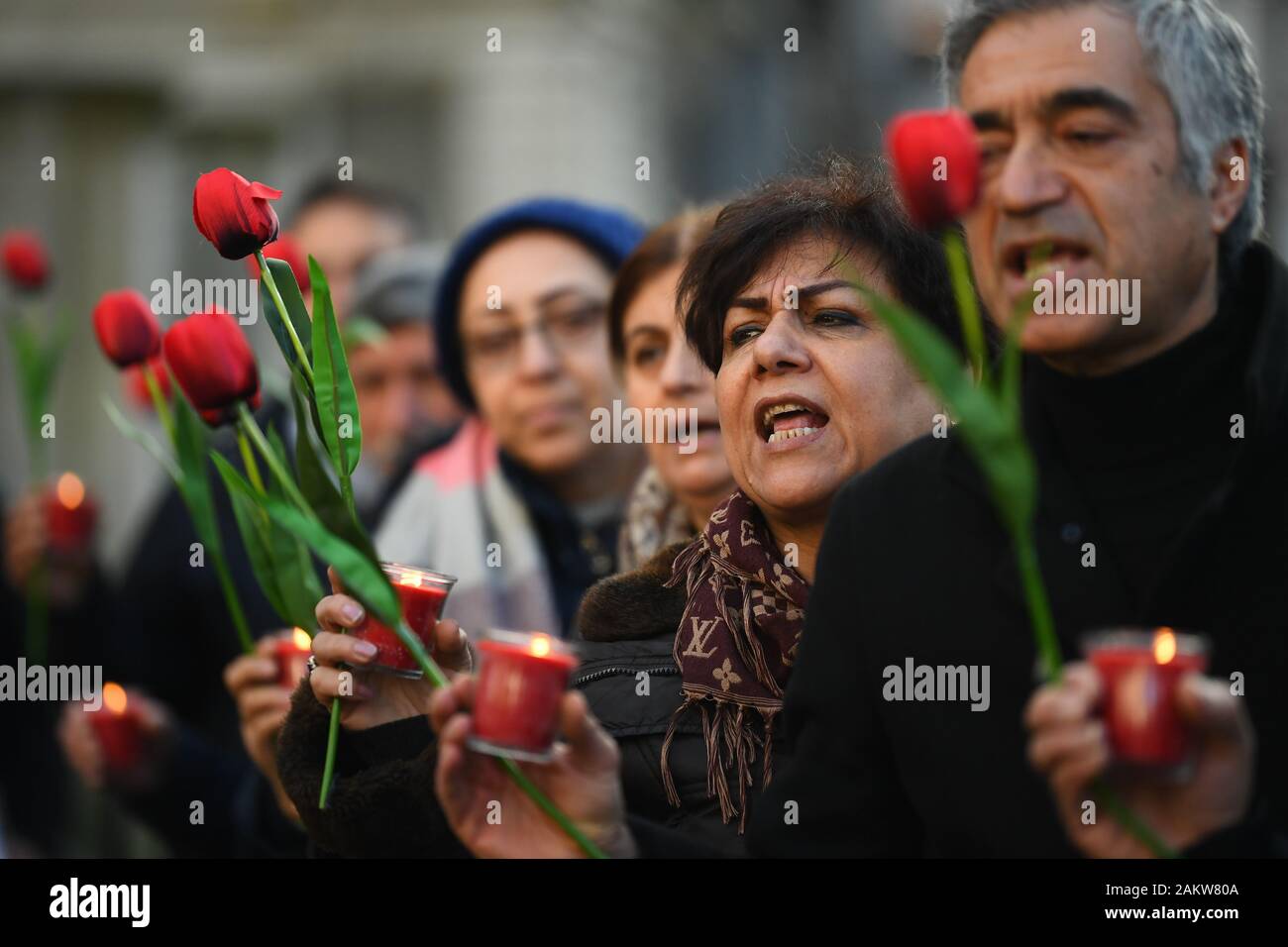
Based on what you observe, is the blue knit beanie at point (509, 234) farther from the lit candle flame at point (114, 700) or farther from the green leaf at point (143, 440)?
the green leaf at point (143, 440)

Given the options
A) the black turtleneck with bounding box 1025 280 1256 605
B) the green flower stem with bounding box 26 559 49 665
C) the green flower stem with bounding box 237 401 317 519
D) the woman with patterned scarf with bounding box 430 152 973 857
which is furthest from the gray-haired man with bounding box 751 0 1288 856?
the green flower stem with bounding box 26 559 49 665

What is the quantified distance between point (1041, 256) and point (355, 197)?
3905 mm

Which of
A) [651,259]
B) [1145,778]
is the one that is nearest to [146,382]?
[651,259]

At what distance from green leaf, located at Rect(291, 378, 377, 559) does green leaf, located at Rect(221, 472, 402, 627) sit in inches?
1.3

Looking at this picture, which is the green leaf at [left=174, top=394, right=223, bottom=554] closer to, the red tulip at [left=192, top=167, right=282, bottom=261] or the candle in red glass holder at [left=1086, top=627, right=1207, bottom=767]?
the red tulip at [left=192, top=167, right=282, bottom=261]

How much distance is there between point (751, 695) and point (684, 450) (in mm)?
715

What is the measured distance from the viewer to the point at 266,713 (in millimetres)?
3275

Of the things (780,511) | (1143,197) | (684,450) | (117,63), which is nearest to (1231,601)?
(1143,197)

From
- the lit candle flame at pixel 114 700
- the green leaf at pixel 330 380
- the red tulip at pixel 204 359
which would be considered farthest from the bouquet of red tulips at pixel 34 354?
the green leaf at pixel 330 380

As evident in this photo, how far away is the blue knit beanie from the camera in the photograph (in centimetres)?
419

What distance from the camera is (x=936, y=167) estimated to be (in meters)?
1.92

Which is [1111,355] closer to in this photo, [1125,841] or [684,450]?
[1125,841]

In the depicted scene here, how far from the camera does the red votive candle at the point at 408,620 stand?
2.42m

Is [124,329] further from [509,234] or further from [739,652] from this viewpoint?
[509,234]
